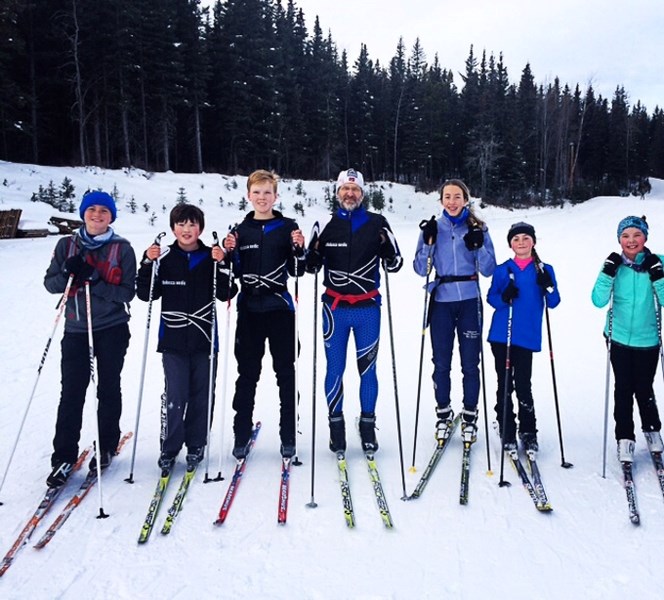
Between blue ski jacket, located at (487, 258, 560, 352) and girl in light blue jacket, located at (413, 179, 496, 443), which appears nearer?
blue ski jacket, located at (487, 258, 560, 352)

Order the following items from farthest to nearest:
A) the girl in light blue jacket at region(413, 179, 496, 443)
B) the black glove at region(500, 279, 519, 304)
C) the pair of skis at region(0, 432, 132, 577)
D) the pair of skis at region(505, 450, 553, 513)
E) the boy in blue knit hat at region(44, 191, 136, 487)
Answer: the girl in light blue jacket at region(413, 179, 496, 443), the black glove at region(500, 279, 519, 304), the boy in blue knit hat at region(44, 191, 136, 487), the pair of skis at region(505, 450, 553, 513), the pair of skis at region(0, 432, 132, 577)

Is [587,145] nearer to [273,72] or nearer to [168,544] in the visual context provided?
[273,72]

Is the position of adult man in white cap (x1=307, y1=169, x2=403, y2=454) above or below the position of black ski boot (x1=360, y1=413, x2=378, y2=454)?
above

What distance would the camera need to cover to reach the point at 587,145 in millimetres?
52594

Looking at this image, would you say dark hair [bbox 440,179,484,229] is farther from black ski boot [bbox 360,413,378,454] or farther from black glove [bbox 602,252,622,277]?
black ski boot [bbox 360,413,378,454]

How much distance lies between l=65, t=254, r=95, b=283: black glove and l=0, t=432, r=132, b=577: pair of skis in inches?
57.4

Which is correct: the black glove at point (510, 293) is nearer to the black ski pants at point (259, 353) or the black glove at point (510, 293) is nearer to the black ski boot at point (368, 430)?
the black ski boot at point (368, 430)

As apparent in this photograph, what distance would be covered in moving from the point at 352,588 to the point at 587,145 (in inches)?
2373

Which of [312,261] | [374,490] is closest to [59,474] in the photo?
[374,490]

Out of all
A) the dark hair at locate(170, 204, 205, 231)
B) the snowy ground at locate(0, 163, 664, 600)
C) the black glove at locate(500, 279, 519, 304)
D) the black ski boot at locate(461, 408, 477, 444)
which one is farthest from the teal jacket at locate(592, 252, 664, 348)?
the dark hair at locate(170, 204, 205, 231)

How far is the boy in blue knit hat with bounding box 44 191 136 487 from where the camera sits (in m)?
3.58

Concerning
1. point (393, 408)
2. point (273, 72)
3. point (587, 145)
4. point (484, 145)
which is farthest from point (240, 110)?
point (587, 145)

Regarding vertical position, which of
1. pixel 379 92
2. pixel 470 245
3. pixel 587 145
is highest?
pixel 379 92

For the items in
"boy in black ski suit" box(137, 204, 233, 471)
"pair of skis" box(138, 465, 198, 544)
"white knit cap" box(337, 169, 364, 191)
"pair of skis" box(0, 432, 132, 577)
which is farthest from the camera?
"white knit cap" box(337, 169, 364, 191)
